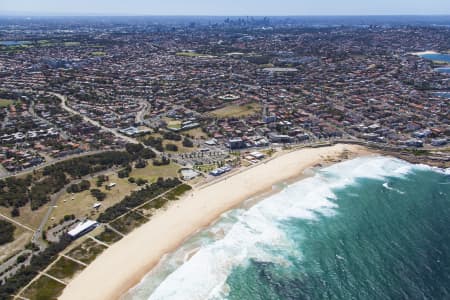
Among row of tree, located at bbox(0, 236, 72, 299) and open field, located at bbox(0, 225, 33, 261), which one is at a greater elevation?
row of tree, located at bbox(0, 236, 72, 299)

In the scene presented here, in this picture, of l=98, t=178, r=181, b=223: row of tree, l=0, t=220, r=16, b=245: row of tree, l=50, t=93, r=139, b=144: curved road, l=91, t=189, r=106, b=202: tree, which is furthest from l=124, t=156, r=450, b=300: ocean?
l=50, t=93, r=139, b=144: curved road

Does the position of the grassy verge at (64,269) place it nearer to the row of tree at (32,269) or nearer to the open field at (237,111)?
the row of tree at (32,269)

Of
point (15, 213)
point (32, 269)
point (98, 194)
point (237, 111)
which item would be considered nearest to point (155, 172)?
point (98, 194)

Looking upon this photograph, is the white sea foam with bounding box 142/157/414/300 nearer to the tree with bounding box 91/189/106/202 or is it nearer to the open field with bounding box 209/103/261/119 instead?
the tree with bounding box 91/189/106/202

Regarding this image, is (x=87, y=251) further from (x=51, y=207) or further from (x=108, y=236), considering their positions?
(x=51, y=207)

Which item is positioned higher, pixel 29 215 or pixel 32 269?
pixel 32 269

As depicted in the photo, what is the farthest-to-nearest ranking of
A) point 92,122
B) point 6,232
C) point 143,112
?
point 143,112 < point 92,122 < point 6,232

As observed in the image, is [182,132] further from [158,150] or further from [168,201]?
[168,201]
